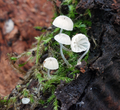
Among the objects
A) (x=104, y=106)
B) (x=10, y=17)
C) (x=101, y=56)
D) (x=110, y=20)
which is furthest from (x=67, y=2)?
(x=10, y=17)

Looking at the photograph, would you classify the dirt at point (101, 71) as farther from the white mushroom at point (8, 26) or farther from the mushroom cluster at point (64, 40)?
the white mushroom at point (8, 26)

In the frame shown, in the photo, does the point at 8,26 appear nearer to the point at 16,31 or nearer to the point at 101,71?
the point at 16,31

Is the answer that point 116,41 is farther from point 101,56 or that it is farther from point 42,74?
point 42,74

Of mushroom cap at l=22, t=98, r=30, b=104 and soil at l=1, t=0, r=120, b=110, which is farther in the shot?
mushroom cap at l=22, t=98, r=30, b=104

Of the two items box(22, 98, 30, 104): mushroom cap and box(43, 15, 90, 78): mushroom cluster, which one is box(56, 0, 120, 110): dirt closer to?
box(43, 15, 90, 78): mushroom cluster

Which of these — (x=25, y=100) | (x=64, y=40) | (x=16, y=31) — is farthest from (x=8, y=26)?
(x=64, y=40)

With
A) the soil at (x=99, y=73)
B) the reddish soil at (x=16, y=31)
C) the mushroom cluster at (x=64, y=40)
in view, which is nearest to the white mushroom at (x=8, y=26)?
the reddish soil at (x=16, y=31)

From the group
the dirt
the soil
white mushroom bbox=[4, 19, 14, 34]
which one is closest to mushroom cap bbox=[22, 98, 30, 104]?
the soil

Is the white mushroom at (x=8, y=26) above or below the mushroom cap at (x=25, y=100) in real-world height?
below

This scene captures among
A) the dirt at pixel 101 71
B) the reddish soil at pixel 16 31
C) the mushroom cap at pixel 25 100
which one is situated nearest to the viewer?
the dirt at pixel 101 71
